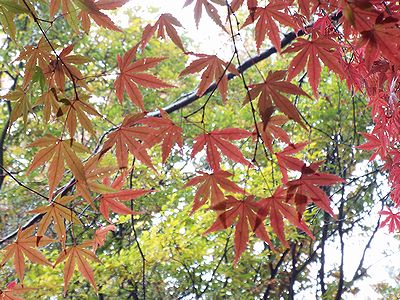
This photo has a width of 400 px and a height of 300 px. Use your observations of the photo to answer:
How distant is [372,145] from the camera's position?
3.57ft

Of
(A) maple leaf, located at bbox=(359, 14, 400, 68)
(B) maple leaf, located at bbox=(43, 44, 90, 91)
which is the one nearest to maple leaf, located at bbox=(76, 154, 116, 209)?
(B) maple leaf, located at bbox=(43, 44, 90, 91)

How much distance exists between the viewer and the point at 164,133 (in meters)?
0.62

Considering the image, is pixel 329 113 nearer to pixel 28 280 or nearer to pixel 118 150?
pixel 28 280

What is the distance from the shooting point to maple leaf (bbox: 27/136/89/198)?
542 millimetres

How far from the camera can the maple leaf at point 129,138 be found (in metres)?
0.62

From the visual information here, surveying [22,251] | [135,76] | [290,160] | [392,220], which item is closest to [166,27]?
[135,76]

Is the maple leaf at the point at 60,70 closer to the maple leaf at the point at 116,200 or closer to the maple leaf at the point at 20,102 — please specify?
the maple leaf at the point at 20,102

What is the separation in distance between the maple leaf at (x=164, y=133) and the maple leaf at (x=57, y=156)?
0.30 feet

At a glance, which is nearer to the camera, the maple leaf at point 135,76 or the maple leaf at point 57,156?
the maple leaf at point 57,156

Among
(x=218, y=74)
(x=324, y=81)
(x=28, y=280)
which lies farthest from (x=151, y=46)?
(x=218, y=74)

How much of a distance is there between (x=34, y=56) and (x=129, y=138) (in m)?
0.21

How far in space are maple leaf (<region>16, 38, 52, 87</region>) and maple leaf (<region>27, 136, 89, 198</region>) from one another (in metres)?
0.15

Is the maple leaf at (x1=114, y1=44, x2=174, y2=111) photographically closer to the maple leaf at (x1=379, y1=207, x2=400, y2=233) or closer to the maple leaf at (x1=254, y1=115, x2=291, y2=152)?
the maple leaf at (x1=254, y1=115, x2=291, y2=152)

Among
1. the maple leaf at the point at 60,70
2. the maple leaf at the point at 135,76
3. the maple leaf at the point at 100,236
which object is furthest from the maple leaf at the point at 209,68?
the maple leaf at the point at 100,236
